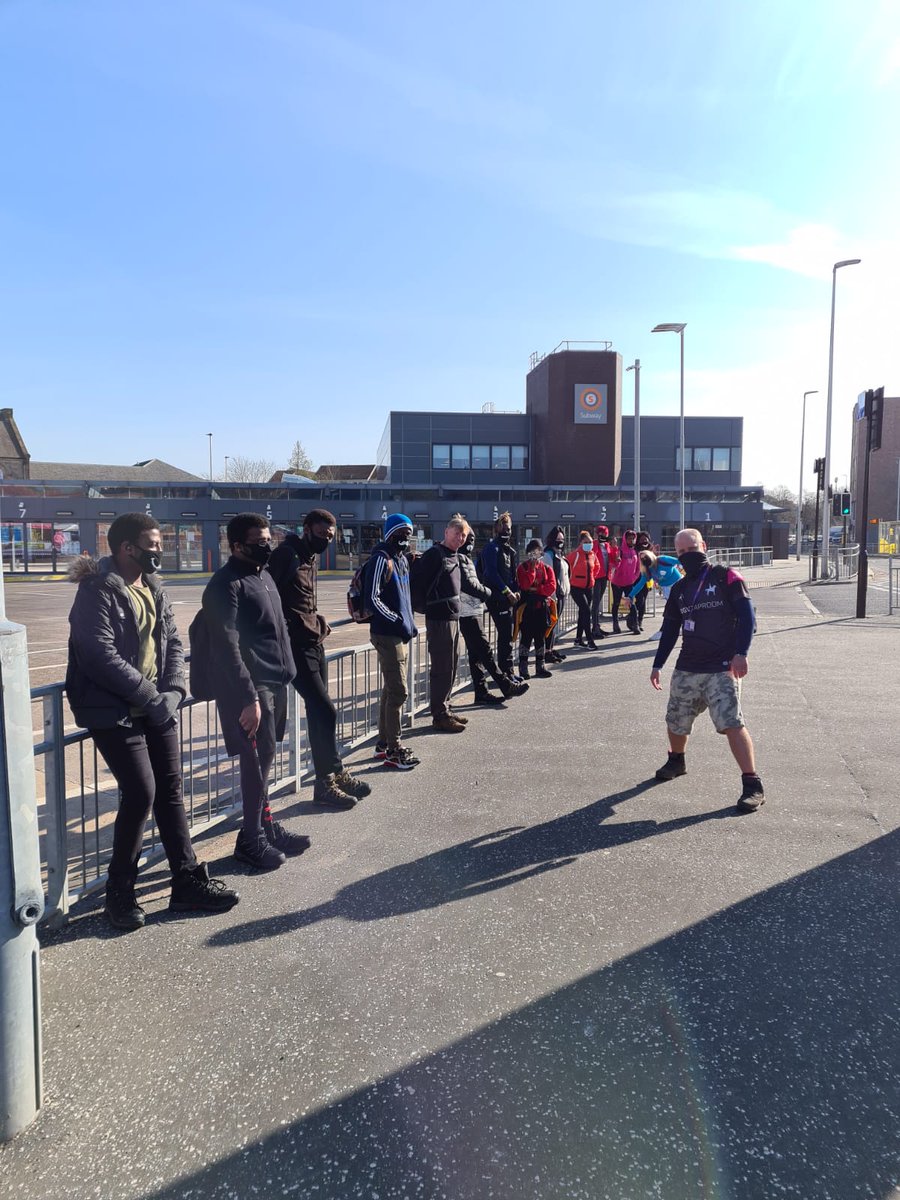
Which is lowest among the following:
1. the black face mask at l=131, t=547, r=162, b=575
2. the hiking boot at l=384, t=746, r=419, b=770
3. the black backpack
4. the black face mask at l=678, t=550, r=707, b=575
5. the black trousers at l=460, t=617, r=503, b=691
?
the hiking boot at l=384, t=746, r=419, b=770

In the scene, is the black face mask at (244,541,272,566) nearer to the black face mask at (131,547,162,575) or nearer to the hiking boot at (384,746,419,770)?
the black face mask at (131,547,162,575)

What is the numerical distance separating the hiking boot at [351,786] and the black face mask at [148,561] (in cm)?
221

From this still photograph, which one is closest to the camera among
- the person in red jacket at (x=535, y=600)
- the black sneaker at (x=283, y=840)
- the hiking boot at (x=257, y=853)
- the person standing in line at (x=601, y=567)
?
the hiking boot at (x=257, y=853)

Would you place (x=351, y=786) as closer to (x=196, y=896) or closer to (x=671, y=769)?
(x=196, y=896)

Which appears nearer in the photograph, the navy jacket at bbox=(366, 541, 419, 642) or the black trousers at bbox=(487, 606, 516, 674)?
the navy jacket at bbox=(366, 541, 419, 642)

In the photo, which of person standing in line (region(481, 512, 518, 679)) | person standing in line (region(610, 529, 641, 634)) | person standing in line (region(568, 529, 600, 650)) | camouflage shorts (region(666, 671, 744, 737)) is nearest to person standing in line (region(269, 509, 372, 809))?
camouflage shorts (region(666, 671, 744, 737))

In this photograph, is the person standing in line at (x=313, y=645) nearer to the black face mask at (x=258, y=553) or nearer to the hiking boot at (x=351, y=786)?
the hiking boot at (x=351, y=786)

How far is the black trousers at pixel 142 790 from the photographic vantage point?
3.46 meters

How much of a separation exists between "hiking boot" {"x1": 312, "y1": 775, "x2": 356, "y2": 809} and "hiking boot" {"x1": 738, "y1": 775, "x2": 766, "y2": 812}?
255 cm

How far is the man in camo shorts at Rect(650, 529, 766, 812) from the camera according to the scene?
5172 mm

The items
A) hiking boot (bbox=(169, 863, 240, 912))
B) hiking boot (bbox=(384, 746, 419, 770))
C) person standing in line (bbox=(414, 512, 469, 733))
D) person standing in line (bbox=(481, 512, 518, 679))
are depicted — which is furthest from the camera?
person standing in line (bbox=(481, 512, 518, 679))

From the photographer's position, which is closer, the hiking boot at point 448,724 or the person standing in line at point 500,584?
the hiking boot at point 448,724

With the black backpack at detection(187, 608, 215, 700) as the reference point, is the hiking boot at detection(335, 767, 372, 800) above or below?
below

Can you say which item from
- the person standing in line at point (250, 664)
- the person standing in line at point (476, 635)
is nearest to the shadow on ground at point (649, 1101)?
the person standing in line at point (250, 664)
